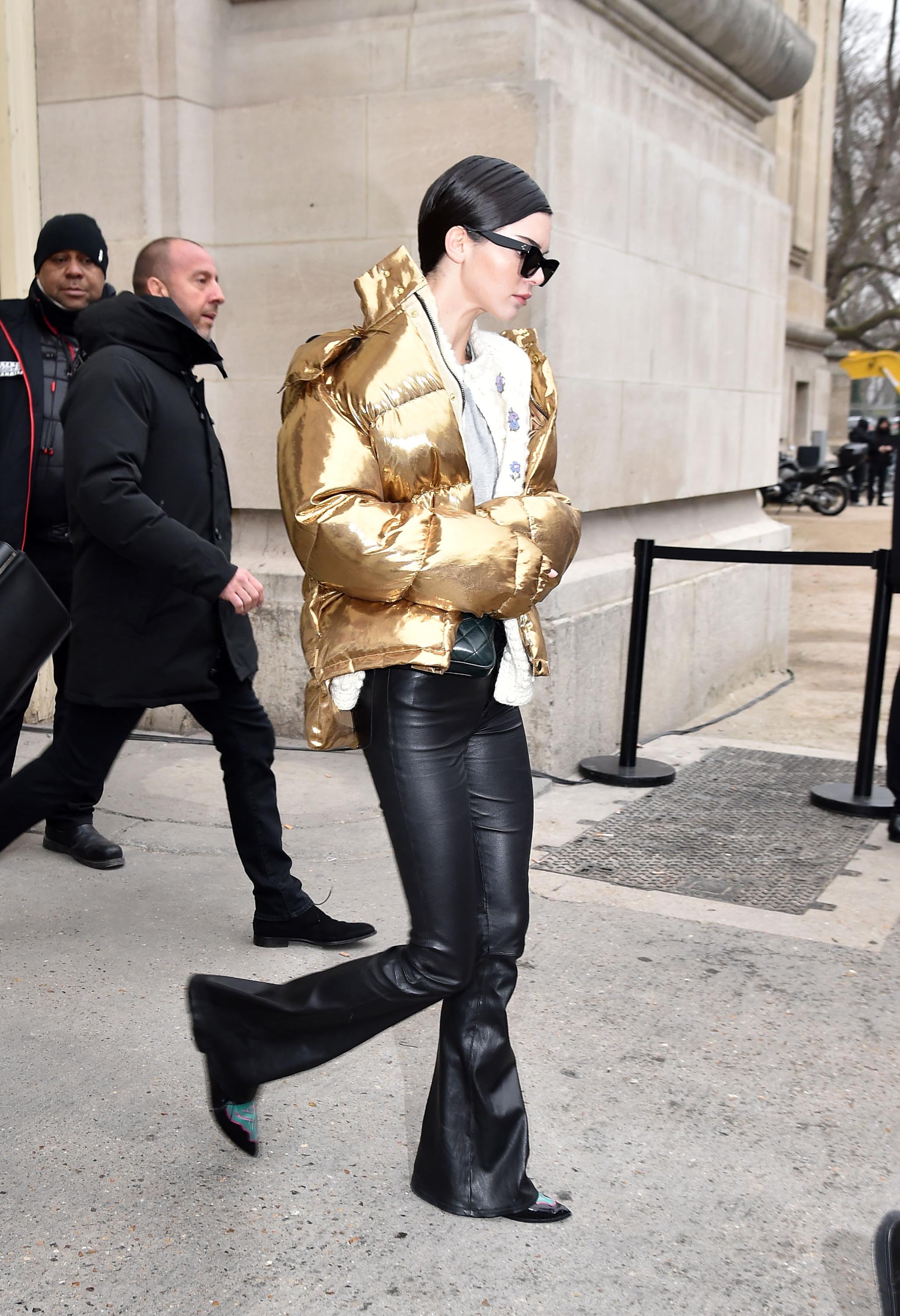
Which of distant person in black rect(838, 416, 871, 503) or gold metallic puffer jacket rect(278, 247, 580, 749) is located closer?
gold metallic puffer jacket rect(278, 247, 580, 749)

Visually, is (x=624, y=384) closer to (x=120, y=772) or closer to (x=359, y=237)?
(x=359, y=237)

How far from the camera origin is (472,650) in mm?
2494

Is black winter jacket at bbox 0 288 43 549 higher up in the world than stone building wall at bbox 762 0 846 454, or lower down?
lower down

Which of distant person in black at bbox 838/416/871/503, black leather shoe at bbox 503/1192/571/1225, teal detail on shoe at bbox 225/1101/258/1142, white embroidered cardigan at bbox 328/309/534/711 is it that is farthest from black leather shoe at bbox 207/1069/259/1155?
distant person in black at bbox 838/416/871/503

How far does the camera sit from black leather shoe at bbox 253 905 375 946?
157 inches

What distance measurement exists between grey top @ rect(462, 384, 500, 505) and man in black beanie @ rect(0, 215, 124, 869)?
232cm

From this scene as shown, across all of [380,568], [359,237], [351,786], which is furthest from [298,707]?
Answer: [380,568]

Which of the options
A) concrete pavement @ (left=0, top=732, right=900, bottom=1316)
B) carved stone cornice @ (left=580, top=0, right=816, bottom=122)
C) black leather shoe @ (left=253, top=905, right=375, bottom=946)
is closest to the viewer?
concrete pavement @ (left=0, top=732, right=900, bottom=1316)

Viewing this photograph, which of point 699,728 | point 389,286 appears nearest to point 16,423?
point 389,286

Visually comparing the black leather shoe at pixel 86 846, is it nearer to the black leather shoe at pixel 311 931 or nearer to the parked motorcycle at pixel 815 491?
the black leather shoe at pixel 311 931

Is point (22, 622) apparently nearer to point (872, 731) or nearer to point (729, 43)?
point (872, 731)

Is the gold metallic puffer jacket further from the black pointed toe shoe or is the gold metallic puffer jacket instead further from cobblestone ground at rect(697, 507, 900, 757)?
cobblestone ground at rect(697, 507, 900, 757)

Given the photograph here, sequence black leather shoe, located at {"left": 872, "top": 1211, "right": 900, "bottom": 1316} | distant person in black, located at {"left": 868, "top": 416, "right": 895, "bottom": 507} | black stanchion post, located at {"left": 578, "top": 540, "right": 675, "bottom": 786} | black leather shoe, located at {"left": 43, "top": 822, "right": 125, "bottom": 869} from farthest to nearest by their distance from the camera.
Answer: distant person in black, located at {"left": 868, "top": 416, "right": 895, "bottom": 507}
black stanchion post, located at {"left": 578, "top": 540, "right": 675, "bottom": 786}
black leather shoe, located at {"left": 43, "top": 822, "right": 125, "bottom": 869}
black leather shoe, located at {"left": 872, "top": 1211, "right": 900, "bottom": 1316}

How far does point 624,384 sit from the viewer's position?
21.9ft
